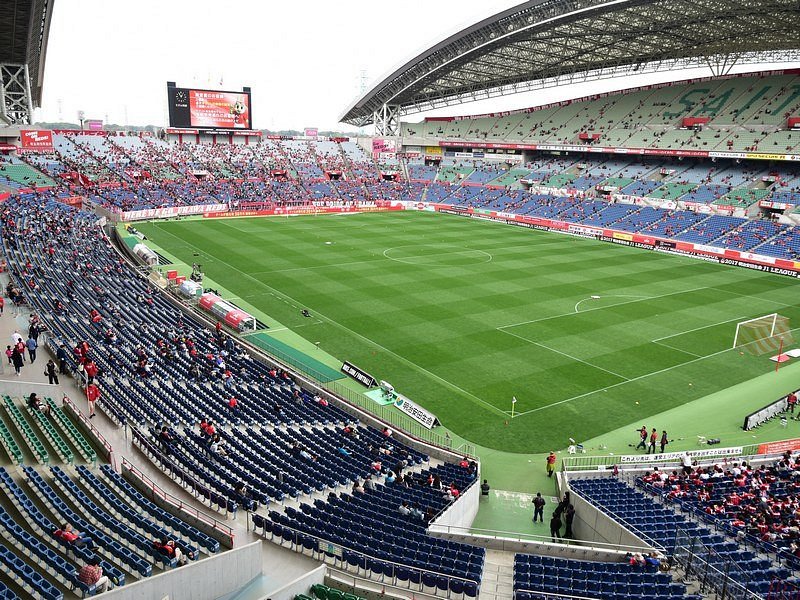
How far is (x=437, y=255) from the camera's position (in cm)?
5794

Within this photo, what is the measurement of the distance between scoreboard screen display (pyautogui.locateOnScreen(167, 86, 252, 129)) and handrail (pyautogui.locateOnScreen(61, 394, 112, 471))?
8127 centimetres

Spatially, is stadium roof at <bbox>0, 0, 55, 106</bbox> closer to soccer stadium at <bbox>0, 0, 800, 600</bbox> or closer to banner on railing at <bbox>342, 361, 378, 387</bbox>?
soccer stadium at <bbox>0, 0, 800, 600</bbox>

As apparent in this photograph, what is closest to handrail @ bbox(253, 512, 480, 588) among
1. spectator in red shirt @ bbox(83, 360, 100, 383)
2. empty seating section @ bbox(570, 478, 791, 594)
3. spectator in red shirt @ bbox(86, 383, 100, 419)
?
empty seating section @ bbox(570, 478, 791, 594)

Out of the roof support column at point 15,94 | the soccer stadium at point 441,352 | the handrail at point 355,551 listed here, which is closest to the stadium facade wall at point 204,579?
the soccer stadium at point 441,352

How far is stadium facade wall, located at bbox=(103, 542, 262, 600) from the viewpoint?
1075cm

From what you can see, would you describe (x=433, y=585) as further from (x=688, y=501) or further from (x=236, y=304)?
(x=236, y=304)

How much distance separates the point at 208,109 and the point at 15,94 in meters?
25.7

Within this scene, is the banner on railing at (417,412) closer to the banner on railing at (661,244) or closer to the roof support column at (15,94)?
the banner on railing at (661,244)

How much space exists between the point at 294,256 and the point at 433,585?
45097mm

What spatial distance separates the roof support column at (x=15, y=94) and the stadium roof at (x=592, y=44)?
48.8 metres

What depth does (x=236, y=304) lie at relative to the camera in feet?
133

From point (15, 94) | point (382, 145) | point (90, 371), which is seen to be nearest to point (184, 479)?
point (90, 371)

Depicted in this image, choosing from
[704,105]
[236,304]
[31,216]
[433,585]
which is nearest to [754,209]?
[704,105]

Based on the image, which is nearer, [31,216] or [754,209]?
[31,216]
